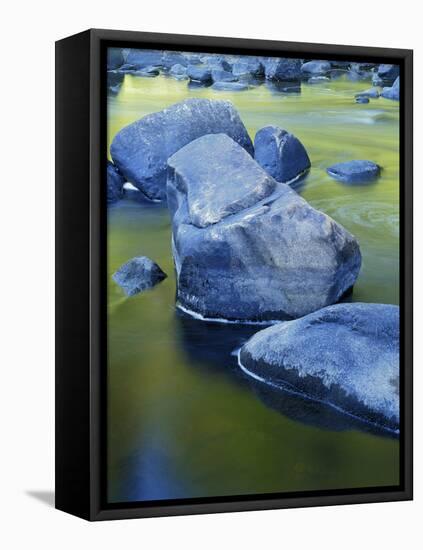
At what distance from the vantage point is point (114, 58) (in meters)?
7.93

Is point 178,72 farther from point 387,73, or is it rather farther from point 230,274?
point 387,73

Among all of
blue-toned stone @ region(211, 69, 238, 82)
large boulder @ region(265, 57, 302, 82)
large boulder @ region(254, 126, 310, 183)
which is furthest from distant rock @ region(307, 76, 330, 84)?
blue-toned stone @ region(211, 69, 238, 82)

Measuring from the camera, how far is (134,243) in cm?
805

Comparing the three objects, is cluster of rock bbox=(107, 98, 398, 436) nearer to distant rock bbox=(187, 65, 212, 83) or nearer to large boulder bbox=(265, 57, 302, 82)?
distant rock bbox=(187, 65, 212, 83)

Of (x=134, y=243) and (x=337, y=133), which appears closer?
(x=134, y=243)

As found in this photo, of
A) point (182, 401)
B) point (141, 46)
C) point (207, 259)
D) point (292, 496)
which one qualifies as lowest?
point (292, 496)

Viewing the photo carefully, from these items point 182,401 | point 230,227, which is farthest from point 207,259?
point 182,401

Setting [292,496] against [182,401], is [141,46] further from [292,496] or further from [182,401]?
[292,496]

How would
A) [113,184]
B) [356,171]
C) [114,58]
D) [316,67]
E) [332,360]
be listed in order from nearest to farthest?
[114,58] → [113,184] → [332,360] → [316,67] → [356,171]

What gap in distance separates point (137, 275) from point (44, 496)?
4.63 feet

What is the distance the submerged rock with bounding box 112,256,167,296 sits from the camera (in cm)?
799

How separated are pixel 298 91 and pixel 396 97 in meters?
0.60

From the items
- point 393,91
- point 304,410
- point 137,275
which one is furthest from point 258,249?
point 393,91

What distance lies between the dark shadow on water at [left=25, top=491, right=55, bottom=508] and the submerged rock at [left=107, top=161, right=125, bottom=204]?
1693 millimetres
